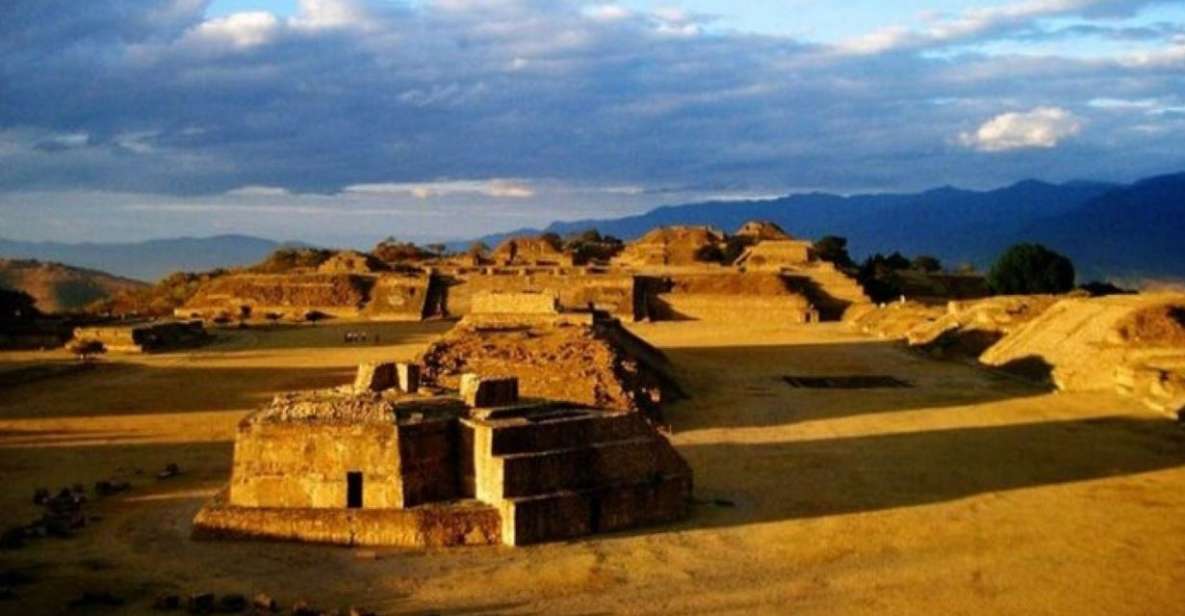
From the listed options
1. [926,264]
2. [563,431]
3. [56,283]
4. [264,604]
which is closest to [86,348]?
[563,431]

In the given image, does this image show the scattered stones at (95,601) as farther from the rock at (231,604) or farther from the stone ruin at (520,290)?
the stone ruin at (520,290)

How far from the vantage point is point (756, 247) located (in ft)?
236

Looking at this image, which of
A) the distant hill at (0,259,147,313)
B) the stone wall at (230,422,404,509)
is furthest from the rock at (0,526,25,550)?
the distant hill at (0,259,147,313)

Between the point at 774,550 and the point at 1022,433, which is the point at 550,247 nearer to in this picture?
the point at 1022,433

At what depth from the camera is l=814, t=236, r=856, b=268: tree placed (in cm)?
7481

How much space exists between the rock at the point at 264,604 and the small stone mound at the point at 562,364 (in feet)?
31.9

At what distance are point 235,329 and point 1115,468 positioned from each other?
3955cm

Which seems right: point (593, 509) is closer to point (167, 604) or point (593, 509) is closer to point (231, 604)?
point (231, 604)

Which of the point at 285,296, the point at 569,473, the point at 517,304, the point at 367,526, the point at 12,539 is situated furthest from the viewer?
the point at 285,296

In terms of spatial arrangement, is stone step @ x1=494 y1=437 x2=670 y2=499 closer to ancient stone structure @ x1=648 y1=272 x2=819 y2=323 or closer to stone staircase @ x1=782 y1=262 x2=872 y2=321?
ancient stone structure @ x1=648 y1=272 x2=819 y2=323

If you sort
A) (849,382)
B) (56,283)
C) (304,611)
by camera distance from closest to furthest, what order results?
1. (304,611)
2. (849,382)
3. (56,283)

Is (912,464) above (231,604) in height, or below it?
below

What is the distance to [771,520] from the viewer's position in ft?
48.5

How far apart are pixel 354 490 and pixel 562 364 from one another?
422 inches
